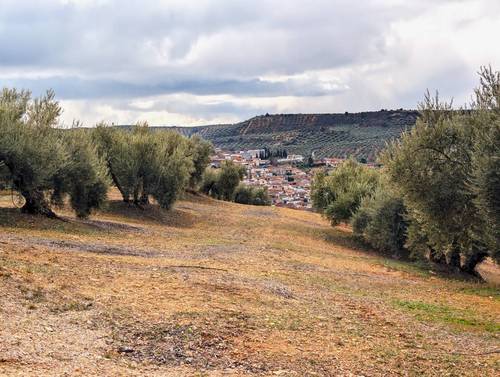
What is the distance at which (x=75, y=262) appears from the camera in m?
14.4

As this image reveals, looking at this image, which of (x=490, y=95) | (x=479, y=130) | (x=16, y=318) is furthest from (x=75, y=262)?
(x=490, y=95)

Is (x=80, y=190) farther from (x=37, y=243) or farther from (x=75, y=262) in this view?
(x=75, y=262)

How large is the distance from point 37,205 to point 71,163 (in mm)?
2547

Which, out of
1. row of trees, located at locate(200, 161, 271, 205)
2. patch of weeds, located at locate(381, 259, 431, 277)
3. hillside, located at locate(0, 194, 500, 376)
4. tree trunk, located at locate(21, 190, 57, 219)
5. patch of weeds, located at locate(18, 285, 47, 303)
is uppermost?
row of trees, located at locate(200, 161, 271, 205)

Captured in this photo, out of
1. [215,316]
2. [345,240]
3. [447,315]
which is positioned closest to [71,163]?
[215,316]

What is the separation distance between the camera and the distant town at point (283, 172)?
9350 cm

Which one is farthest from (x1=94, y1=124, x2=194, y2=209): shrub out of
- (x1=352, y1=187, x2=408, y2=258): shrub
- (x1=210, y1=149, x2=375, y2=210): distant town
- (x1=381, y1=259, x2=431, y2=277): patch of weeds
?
(x1=210, y1=149, x2=375, y2=210): distant town

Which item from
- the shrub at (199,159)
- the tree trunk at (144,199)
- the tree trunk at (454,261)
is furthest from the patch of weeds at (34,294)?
the shrub at (199,159)

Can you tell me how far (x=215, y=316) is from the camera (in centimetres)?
1030

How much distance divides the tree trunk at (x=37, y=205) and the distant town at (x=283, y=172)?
156 ft

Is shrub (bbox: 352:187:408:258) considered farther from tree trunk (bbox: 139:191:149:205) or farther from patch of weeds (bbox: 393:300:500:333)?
patch of weeds (bbox: 393:300:500:333)

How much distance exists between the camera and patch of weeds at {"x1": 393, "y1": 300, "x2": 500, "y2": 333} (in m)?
12.8

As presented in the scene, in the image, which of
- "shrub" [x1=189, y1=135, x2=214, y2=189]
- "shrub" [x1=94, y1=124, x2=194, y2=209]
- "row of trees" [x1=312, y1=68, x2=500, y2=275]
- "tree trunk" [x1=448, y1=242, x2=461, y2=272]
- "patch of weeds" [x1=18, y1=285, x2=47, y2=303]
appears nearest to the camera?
"patch of weeds" [x1=18, y1=285, x2=47, y2=303]

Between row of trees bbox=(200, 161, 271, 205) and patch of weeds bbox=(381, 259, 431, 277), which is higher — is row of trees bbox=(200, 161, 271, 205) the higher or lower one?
the higher one
